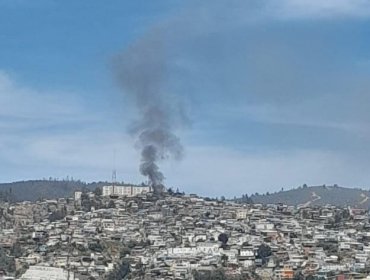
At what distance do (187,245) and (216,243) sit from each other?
179cm

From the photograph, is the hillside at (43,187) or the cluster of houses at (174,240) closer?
the cluster of houses at (174,240)

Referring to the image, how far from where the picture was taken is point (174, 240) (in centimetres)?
6612

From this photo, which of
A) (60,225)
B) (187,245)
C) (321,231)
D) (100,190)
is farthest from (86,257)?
(100,190)

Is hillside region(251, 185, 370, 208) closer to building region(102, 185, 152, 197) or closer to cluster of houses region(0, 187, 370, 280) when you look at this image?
building region(102, 185, 152, 197)

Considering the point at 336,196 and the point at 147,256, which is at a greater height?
the point at 336,196

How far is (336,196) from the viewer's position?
165 metres

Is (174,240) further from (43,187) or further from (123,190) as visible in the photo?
(43,187)

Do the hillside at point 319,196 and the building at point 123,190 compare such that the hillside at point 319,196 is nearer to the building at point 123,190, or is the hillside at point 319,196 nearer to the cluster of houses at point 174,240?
the building at point 123,190

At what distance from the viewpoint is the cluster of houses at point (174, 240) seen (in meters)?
54.9

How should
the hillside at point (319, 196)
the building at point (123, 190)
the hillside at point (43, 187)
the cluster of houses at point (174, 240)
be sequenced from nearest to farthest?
the cluster of houses at point (174, 240) < the building at point (123, 190) < the hillside at point (43, 187) < the hillside at point (319, 196)

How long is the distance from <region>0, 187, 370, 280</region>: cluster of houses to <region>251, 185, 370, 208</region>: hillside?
217 feet

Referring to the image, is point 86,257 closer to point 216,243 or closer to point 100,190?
point 216,243

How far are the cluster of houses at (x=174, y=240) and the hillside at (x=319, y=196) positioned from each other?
6602 cm

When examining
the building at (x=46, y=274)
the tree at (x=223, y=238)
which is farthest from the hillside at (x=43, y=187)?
the building at (x=46, y=274)
